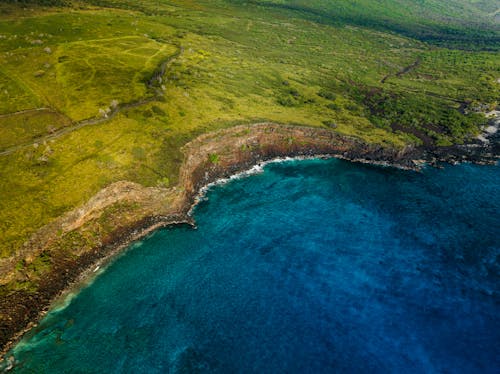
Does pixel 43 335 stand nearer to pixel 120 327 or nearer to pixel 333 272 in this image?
pixel 120 327

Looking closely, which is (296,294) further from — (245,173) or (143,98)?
(143,98)

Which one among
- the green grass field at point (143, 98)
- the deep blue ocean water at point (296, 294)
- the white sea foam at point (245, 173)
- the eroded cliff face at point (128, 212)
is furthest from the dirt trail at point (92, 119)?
the deep blue ocean water at point (296, 294)

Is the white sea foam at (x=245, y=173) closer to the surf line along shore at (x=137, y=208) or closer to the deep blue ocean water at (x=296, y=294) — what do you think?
the surf line along shore at (x=137, y=208)

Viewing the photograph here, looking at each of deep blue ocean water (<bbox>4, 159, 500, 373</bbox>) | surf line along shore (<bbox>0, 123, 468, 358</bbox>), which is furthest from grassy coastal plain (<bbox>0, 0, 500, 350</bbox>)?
deep blue ocean water (<bbox>4, 159, 500, 373</bbox>)

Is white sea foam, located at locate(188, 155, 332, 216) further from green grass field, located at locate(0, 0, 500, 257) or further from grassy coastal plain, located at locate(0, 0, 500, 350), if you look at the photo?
green grass field, located at locate(0, 0, 500, 257)

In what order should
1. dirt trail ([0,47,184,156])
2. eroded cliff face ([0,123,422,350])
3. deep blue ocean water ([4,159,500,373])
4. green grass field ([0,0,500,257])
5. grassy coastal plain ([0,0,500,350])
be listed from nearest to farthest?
deep blue ocean water ([4,159,500,373]) → eroded cliff face ([0,123,422,350]) → grassy coastal plain ([0,0,500,350]) → green grass field ([0,0,500,257]) → dirt trail ([0,47,184,156])

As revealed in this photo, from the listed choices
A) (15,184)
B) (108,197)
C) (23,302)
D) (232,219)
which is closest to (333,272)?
(232,219)

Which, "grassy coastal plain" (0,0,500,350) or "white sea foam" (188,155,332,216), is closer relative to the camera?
"grassy coastal plain" (0,0,500,350)
